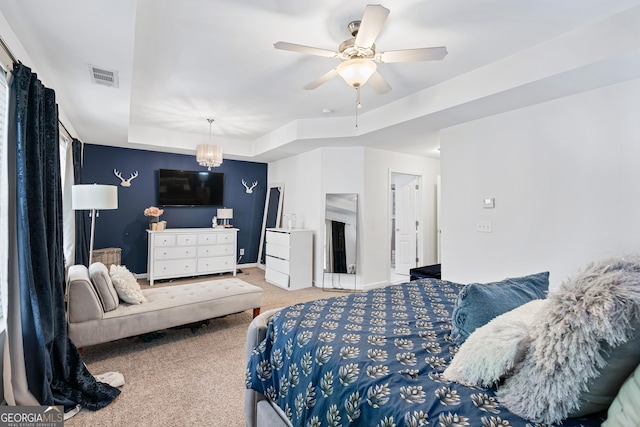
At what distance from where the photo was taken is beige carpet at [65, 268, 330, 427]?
1.88 meters

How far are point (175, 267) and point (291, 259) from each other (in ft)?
6.81

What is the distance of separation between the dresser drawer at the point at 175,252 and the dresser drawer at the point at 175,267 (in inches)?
Answer: 3.1

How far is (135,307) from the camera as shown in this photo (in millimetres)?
2725

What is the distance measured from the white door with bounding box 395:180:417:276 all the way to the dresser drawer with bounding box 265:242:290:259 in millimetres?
2432

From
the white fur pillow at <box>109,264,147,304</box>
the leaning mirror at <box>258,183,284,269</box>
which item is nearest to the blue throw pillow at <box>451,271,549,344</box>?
the white fur pillow at <box>109,264,147,304</box>

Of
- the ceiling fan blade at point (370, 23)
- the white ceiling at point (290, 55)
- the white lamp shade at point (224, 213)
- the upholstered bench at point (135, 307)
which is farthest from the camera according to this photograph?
the white lamp shade at point (224, 213)

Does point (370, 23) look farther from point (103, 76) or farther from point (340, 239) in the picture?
point (340, 239)

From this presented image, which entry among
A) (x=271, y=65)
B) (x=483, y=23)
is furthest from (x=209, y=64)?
(x=483, y=23)

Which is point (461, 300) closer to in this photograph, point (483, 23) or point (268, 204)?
point (483, 23)

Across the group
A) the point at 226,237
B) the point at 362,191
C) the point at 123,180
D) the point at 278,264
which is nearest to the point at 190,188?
the point at 123,180

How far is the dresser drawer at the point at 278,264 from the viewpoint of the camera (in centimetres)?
504

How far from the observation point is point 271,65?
9.47 feet

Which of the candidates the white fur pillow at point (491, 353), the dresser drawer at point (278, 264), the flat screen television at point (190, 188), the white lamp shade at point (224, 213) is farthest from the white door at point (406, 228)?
the white fur pillow at point (491, 353)

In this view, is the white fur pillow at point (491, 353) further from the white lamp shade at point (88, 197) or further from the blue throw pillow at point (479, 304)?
the white lamp shade at point (88, 197)
